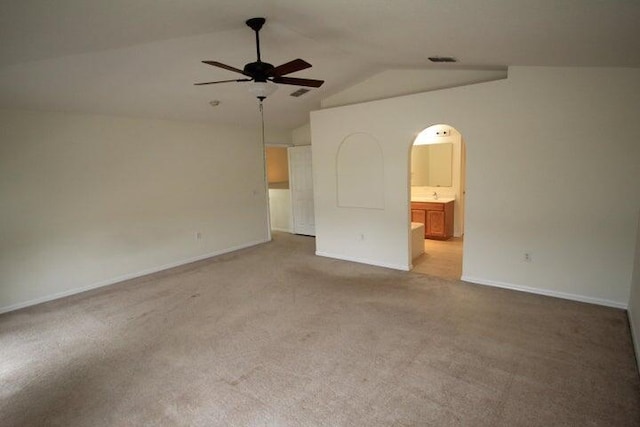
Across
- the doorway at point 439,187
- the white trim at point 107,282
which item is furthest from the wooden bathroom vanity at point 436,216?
the white trim at point 107,282

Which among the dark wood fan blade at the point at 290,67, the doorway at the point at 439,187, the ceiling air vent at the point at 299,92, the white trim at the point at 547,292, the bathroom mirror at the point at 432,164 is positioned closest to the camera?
the dark wood fan blade at the point at 290,67

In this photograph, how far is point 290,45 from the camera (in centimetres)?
373

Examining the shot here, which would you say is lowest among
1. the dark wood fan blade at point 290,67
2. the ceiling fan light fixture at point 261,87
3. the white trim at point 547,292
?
the white trim at point 547,292

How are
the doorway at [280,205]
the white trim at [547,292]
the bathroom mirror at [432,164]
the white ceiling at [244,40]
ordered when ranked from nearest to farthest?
the white ceiling at [244,40]
the white trim at [547,292]
the bathroom mirror at [432,164]
the doorway at [280,205]

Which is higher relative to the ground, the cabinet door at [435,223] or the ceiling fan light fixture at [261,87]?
the ceiling fan light fixture at [261,87]

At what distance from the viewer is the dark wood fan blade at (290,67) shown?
8.73 ft

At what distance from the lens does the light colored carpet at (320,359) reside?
2.22 metres

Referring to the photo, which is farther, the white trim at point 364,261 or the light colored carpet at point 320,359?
the white trim at point 364,261

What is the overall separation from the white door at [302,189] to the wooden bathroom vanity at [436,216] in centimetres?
224

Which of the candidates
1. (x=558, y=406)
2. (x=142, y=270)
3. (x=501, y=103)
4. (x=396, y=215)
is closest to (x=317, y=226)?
(x=396, y=215)

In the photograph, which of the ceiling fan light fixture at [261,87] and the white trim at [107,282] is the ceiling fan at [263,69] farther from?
the white trim at [107,282]

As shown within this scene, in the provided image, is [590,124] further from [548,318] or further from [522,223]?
[548,318]

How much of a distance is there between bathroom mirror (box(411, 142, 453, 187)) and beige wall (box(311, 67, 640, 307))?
2.32 metres

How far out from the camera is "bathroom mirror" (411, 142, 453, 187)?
6750 mm
